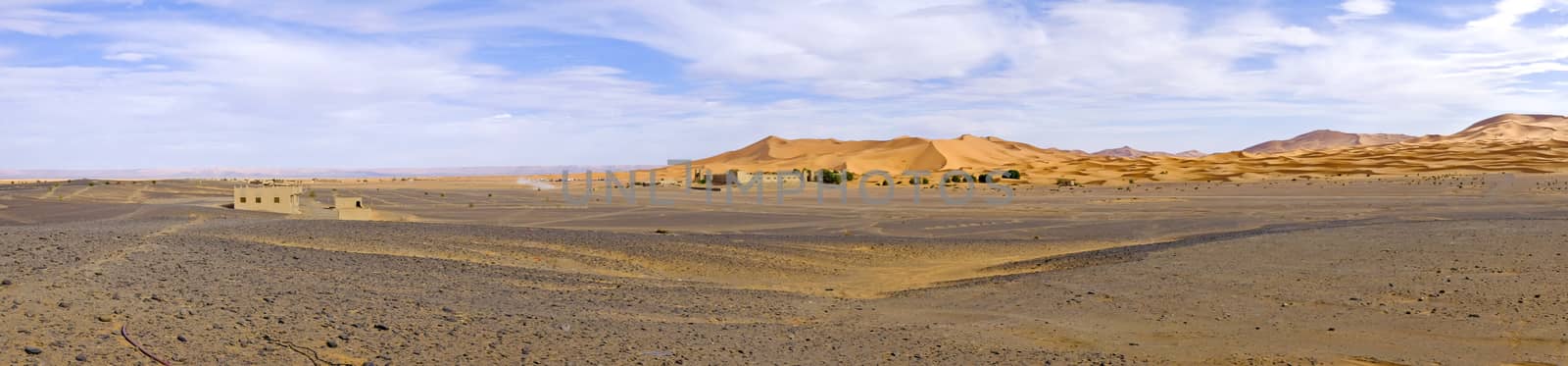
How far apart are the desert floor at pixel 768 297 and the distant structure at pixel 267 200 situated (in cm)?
1294

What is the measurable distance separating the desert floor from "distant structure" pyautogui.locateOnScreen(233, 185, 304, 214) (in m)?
12.9

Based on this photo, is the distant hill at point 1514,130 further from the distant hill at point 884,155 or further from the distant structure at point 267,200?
the distant structure at point 267,200

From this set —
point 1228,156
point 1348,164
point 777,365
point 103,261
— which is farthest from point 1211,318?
point 1228,156

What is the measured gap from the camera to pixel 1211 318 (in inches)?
352

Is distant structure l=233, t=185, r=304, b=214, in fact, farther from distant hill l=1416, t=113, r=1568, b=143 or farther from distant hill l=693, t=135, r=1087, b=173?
distant hill l=1416, t=113, r=1568, b=143

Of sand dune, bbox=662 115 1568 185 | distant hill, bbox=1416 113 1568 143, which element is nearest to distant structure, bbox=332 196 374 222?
sand dune, bbox=662 115 1568 185

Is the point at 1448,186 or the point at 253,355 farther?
the point at 1448,186

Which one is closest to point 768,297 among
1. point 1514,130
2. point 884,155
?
point 884,155

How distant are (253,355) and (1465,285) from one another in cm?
1076

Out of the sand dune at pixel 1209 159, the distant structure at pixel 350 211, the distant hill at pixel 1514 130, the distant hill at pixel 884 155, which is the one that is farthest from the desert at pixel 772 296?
the distant hill at pixel 1514 130

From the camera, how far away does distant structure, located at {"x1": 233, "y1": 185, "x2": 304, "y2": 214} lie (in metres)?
29.5

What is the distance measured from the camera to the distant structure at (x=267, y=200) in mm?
29547

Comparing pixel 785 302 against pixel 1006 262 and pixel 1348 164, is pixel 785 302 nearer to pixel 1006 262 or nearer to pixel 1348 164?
pixel 1006 262

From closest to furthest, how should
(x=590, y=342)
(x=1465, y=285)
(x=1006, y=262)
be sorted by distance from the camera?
1. (x=590, y=342)
2. (x=1465, y=285)
3. (x=1006, y=262)
